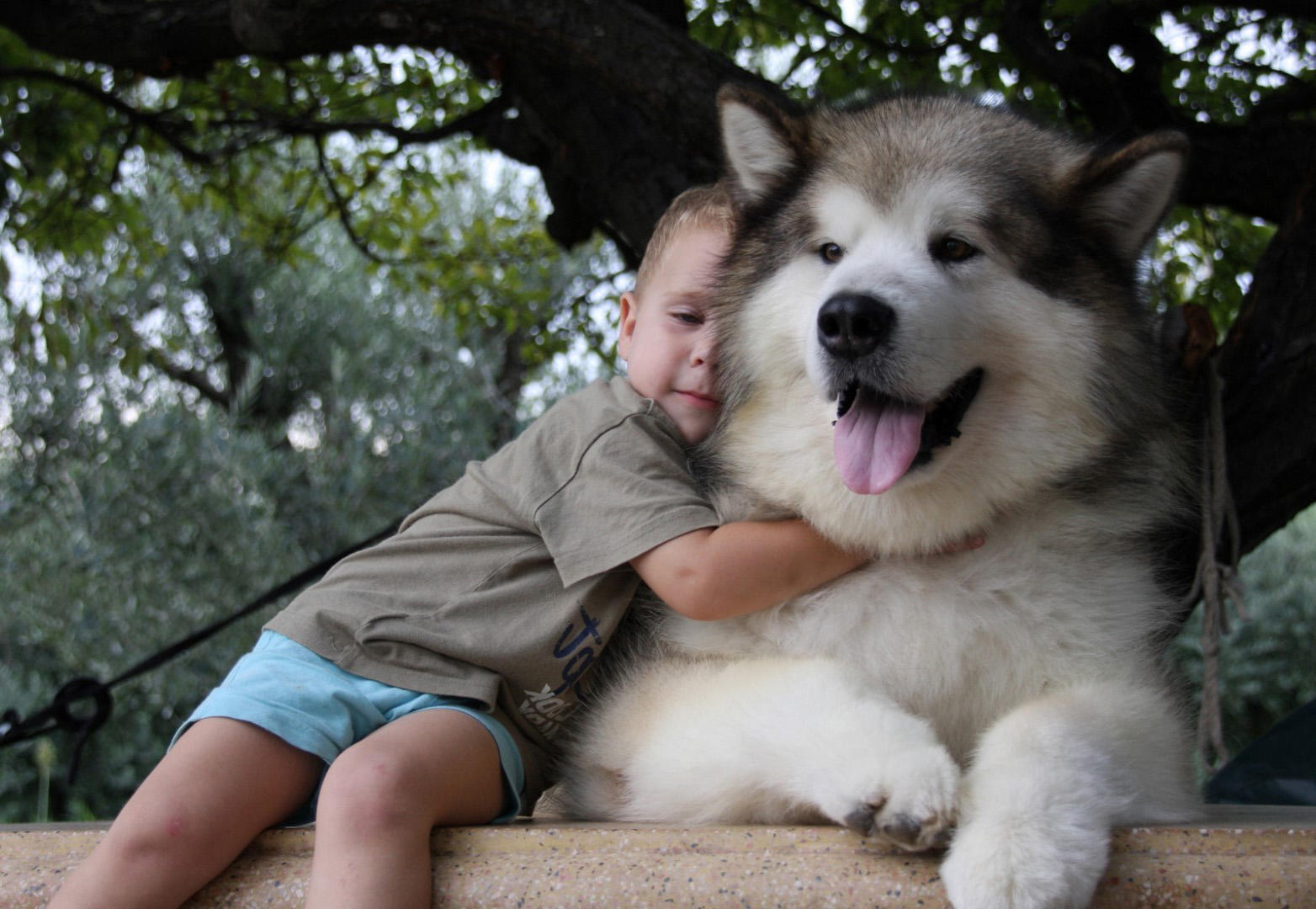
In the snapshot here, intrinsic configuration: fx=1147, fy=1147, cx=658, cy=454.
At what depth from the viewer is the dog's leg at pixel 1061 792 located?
5.55 ft

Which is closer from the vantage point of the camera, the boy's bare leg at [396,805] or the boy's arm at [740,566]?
the boy's bare leg at [396,805]

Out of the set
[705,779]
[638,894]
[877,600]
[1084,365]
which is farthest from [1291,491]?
[638,894]

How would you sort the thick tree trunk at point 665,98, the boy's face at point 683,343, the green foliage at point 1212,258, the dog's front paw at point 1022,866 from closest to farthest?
the dog's front paw at point 1022,866 < the boy's face at point 683,343 < the thick tree trunk at point 665,98 < the green foliage at point 1212,258

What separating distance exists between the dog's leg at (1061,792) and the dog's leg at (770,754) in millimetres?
87

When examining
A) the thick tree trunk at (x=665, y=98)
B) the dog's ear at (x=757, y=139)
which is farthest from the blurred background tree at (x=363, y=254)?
the dog's ear at (x=757, y=139)

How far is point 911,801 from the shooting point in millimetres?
1817

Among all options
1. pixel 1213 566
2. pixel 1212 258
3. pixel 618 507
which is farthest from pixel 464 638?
pixel 1212 258

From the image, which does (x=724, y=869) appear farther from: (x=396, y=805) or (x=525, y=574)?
(x=525, y=574)

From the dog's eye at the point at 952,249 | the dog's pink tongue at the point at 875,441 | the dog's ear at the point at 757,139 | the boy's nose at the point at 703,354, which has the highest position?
the dog's ear at the point at 757,139

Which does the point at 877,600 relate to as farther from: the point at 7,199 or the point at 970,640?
the point at 7,199

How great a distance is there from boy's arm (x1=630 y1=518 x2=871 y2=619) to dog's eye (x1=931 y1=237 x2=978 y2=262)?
0.62 metres

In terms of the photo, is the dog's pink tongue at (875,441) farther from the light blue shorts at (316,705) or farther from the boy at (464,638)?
the light blue shorts at (316,705)

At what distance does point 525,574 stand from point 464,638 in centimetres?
21

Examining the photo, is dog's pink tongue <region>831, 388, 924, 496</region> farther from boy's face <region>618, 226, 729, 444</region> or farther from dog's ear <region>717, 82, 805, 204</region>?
dog's ear <region>717, 82, 805, 204</region>
